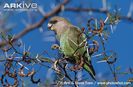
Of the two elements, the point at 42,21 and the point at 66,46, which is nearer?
the point at 42,21

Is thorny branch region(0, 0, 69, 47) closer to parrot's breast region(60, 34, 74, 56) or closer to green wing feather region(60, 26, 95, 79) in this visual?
green wing feather region(60, 26, 95, 79)

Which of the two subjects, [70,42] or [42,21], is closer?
[42,21]

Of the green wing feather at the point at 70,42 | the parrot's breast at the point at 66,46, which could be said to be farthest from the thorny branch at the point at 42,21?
the parrot's breast at the point at 66,46

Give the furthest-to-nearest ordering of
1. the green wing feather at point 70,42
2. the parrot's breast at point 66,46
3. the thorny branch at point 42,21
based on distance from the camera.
→ the parrot's breast at point 66,46
the green wing feather at point 70,42
the thorny branch at point 42,21

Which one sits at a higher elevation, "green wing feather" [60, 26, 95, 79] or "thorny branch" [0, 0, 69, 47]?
"thorny branch" [0, 0, 69, 47]

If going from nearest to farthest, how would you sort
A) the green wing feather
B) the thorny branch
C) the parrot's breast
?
the thorny branch
the green wing feather
the parrot's breast

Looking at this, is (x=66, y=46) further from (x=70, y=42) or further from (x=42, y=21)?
(x=42, y=21)

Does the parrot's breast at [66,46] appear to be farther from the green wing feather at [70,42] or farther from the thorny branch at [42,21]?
the thorny branch at [42,21]

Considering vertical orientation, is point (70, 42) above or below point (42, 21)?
below

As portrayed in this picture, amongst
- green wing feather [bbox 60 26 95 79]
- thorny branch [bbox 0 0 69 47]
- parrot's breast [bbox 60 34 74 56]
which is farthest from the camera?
parrot's breast [bbox 60 34 74 56]

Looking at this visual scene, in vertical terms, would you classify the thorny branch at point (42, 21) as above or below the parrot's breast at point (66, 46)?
above

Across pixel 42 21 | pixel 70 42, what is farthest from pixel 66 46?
pixel 42 21

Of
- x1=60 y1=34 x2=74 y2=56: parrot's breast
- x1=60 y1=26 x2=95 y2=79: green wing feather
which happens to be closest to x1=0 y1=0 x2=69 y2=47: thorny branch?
x1=60 y1=26 x2=95 y2=79: green wing feather

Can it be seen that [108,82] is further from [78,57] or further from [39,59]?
[39,59]
